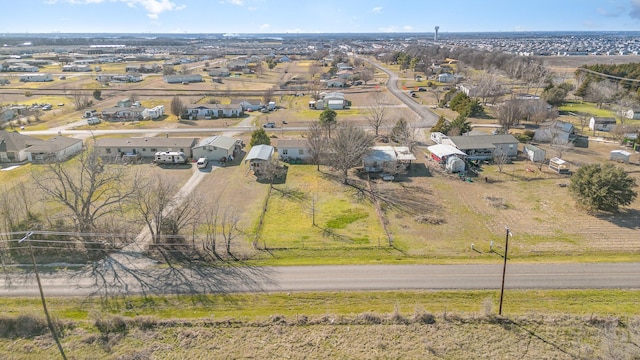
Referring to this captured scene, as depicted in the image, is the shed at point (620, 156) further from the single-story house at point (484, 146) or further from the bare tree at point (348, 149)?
the bare tree at point (348, 149)

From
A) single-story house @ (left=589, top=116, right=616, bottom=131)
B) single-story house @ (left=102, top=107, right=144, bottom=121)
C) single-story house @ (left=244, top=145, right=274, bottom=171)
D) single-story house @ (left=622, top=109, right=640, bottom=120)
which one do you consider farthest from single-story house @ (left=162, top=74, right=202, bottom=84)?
single-story house @ (left=622, top=109, right=640, bottom=120)

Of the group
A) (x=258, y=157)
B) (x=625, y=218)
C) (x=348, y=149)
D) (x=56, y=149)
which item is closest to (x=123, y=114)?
(x=56, y=149)

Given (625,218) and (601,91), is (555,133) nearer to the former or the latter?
(625,218)

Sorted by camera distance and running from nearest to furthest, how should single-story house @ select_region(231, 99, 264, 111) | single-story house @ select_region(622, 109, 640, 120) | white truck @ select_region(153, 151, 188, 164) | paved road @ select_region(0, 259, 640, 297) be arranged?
paved road @ select_region(0, 259, 640, 297) → white truck @ select_region(153, 151, 188, 164) → single-story house @ select_region(622, 109, 640, 120) → single-story house @ select_region(231, 99, 264, 111)

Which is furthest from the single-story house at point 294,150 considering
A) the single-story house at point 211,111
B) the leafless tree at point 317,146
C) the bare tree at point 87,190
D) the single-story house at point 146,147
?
the single-story house at point 211,111

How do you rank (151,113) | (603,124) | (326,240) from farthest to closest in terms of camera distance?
(151,113)
(603,124)
(326,240)

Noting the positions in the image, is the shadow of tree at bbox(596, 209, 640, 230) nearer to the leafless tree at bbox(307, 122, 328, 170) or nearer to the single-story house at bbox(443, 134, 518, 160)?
the single-story house at bbox(443, 134, 518, 160)

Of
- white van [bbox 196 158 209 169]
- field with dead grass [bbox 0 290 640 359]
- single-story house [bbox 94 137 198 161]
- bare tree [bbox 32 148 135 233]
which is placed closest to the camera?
field with dead grass [bbox 0 290 640 359]

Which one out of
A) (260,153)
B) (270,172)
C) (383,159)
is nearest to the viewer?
(270,172)
